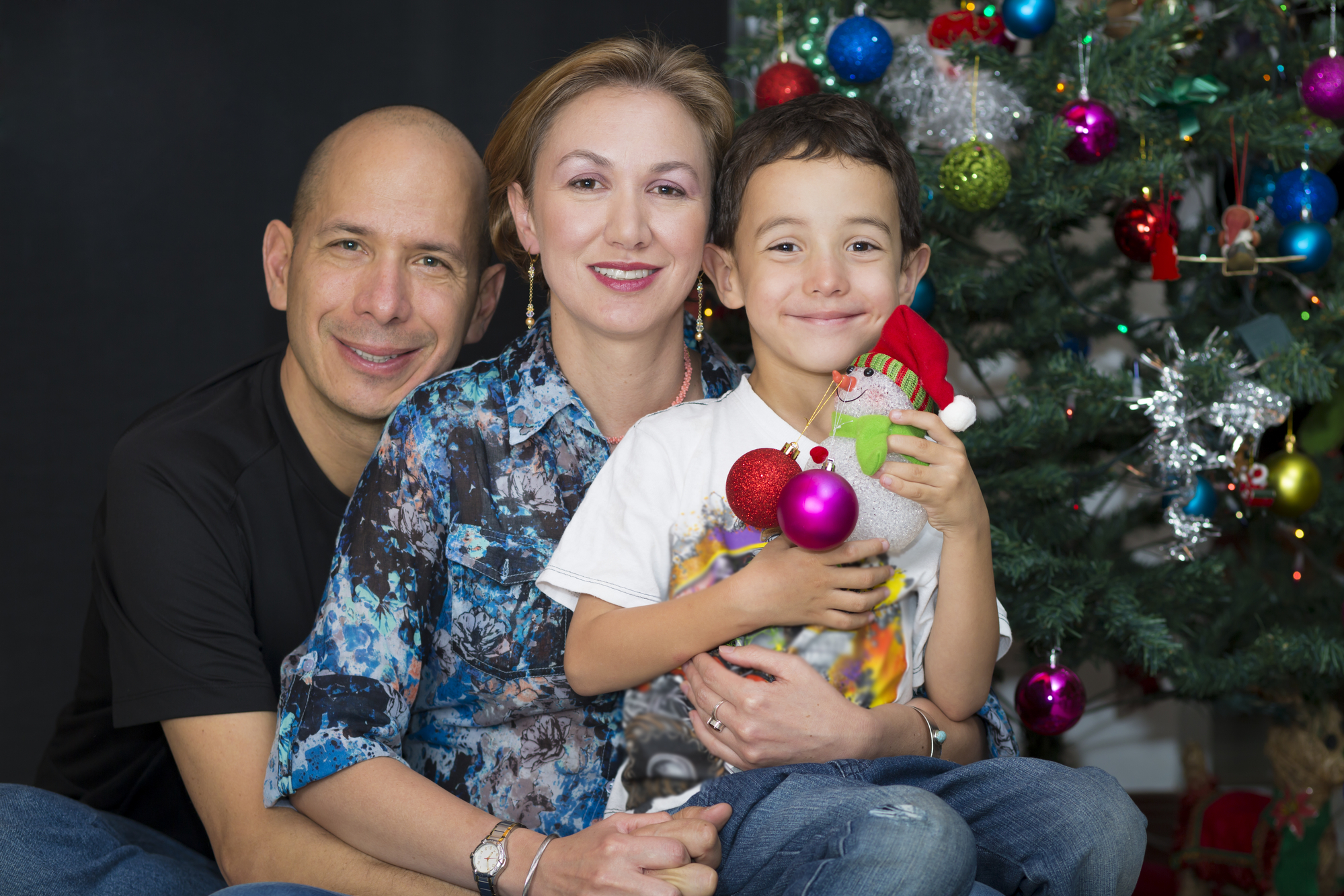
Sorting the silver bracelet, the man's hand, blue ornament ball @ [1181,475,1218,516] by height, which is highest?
blue ornament ball @ [1181,475,1218,516]

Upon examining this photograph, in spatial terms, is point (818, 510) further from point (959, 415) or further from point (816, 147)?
point (816, 147)

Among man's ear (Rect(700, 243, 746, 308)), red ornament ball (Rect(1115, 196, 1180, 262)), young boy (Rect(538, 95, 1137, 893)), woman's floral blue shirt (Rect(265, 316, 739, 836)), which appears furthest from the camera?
red ornament ball (Rect(1115, 196, 1180, 262))

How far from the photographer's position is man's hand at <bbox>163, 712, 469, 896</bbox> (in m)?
1.37

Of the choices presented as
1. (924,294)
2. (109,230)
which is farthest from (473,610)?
(109,230)

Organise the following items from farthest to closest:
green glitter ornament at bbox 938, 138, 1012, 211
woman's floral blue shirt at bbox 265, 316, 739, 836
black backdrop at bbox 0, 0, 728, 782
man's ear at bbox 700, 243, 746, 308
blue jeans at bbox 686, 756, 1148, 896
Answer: black backdrop at bbox 0, 0, 728, 782, green glitter ornament at bbox 938, 138, 1012, 211, man's ear at bbox 700, 243, 746, 308, woman's floral blue shirt at bbox 265, 316, 739, 836, blue jeans at bbox 686, 756, 1148, 896

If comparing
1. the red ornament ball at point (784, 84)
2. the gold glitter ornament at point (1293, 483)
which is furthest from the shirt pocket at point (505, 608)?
the gold glitter ornament at point (1293, 483)

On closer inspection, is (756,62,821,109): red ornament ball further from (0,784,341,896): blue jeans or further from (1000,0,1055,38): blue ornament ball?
(0,784,341,896): blue jeans

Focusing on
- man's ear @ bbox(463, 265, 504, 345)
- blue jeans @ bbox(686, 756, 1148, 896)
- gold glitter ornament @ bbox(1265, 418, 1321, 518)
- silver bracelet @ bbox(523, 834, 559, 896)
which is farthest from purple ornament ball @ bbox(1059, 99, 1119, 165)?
silver bracelet @ bbox(523, 834, 559, 896)

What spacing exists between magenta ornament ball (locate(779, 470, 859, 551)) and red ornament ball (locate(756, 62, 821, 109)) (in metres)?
1.23

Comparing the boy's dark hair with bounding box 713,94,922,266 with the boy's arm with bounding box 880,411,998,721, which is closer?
the boy's arm with bounding box 880,411,998,721

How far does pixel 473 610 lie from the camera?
61.6 inches

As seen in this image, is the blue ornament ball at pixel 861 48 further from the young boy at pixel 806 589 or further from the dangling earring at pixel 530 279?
the dangling earring at pixel 530 279

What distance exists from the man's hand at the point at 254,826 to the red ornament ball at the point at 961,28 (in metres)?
1.72

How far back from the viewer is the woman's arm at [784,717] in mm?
1304
